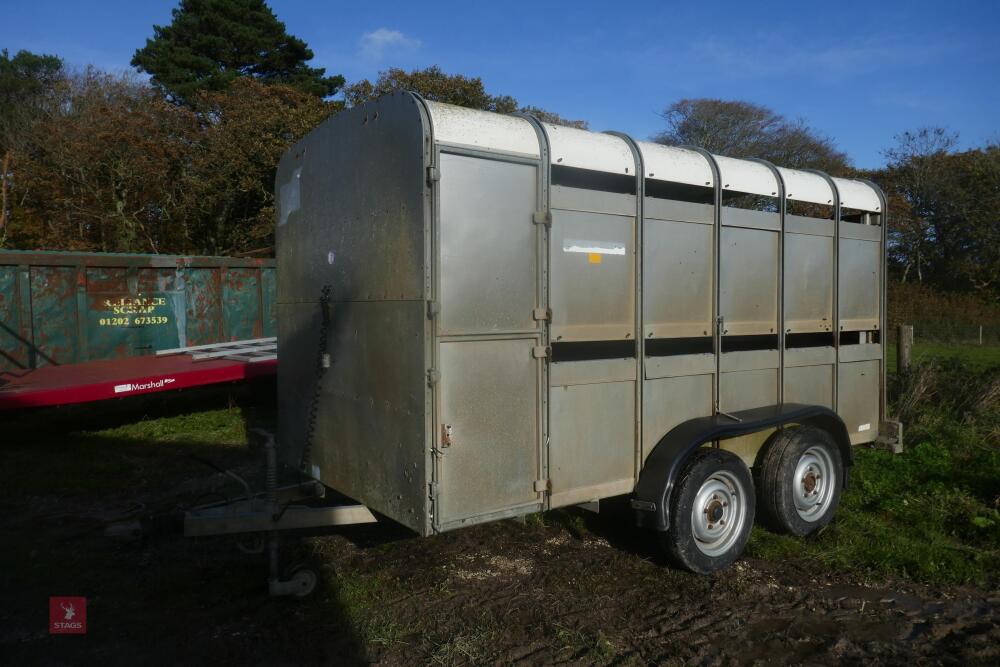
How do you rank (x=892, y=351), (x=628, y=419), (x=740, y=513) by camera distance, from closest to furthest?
(x=628, y=419), (x=740, y=513), (x=892, y=351)

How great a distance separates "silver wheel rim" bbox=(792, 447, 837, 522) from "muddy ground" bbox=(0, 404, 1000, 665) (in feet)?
1.73

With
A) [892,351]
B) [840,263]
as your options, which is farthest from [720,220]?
[892,351]

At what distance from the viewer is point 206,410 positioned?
33.0ft

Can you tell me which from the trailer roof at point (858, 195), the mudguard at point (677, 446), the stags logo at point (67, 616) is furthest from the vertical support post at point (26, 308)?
the trailer roof at point (858, 195)

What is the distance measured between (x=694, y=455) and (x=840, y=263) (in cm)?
211

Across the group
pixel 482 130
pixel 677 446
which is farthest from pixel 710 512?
pixel 482 130

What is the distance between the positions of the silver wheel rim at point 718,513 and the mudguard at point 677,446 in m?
0.27

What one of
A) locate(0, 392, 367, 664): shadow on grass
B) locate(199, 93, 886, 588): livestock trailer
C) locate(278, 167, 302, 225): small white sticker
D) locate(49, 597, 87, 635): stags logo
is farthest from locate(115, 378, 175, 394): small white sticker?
locate(49, 597, 87, 635): stags logo

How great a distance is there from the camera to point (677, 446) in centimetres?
420

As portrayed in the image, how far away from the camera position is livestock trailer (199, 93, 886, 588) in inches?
138

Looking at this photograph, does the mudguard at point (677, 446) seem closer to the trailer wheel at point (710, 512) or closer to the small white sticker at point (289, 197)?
the trailer wheel at point (710, 512)

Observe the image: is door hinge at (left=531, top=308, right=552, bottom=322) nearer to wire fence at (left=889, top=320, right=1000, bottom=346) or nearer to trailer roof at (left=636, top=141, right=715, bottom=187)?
trailer roof at (left=636, top=141, right=715, bottom=187)

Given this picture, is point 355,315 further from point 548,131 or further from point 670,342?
point 670,342

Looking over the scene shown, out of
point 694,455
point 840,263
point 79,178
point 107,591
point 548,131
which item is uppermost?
point 79,178
